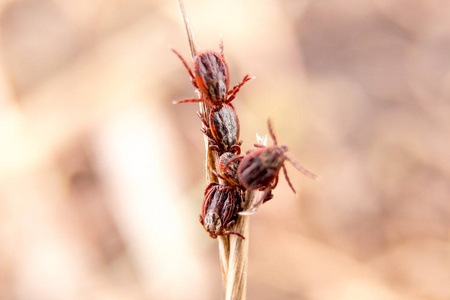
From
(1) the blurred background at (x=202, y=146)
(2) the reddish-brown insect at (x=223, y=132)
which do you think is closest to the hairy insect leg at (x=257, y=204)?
(2) the reddish-brown insect at (x=223, y=132)

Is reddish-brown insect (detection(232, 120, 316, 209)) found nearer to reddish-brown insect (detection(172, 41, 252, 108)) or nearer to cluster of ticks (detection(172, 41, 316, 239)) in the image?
cluster of ticks (detection(172, 41, 316, 239))

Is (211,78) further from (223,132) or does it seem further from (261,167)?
(261,167)

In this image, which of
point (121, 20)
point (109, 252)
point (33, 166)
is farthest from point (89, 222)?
point (121, 20)

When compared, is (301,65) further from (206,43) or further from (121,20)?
(121,20)

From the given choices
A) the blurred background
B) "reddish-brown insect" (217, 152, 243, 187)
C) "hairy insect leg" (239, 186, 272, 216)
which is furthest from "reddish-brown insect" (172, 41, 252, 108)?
the blurred background

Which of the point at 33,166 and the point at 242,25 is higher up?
the point at 242,25

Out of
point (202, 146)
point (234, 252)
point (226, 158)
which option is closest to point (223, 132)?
point (226, 158)

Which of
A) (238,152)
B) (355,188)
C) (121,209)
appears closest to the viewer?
(238,152)
